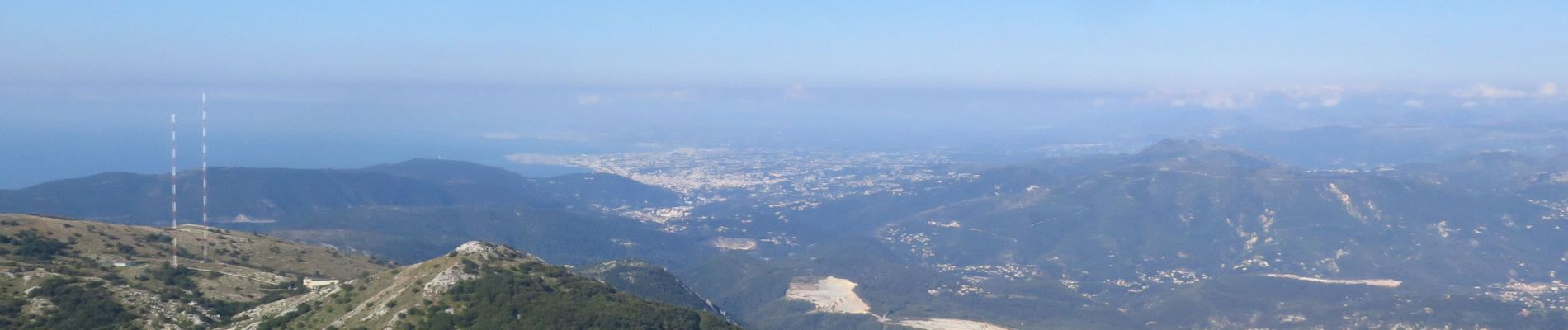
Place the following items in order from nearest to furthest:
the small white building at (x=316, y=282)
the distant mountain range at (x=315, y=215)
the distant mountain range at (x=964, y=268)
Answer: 1. the small white building at (x=316, y=282)
2. the distant mountain range at (x=964, y=268)
3. the distant mountain range at (x=315, y=215)

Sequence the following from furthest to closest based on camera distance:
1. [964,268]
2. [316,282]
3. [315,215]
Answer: [964,268], [315,215], [316,282]

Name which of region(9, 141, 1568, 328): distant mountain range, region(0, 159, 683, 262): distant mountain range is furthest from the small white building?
region(0, 159, 683, 262): distant mountain range

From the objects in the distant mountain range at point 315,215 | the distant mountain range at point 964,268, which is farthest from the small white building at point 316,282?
the distant mountain range at point 315,215

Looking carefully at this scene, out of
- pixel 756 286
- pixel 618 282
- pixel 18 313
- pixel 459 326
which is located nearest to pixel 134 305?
pixel 18 313

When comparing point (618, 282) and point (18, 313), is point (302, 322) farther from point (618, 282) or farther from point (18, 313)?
point (618, 282)

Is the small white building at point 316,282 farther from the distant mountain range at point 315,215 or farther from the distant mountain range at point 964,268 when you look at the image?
the distant mountain range at point 315,215

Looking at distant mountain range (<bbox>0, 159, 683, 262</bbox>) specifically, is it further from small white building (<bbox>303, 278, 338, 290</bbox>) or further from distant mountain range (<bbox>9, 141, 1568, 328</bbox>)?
small white building (<bbox>303, 278, 338, 290</bbox>)

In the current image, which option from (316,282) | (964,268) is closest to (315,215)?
(964,268)

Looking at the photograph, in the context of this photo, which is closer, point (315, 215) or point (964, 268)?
point (315, 215)

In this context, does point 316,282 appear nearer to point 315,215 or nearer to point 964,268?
point 315,215
